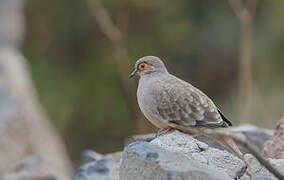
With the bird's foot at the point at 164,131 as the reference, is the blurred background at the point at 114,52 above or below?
above

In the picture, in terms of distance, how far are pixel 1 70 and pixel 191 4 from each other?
22.1ft

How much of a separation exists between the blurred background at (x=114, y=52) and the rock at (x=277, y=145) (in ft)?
28.3

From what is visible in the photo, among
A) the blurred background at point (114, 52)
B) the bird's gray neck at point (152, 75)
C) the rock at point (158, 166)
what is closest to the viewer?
the rock at point (158, 166)

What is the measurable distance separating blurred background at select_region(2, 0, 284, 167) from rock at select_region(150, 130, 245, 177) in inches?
367

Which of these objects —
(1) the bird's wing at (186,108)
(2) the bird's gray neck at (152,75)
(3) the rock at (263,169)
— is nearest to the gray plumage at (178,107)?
(1) the bird's wing at (186,108)

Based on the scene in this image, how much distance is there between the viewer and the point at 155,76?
4727 millimetres

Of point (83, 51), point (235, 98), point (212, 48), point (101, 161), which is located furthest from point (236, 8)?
point (83, 51)

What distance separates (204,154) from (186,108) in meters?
0.44

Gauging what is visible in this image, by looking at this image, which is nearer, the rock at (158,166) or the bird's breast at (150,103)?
the rock at (158,166)

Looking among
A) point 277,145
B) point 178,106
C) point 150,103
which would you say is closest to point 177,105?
point 178,106

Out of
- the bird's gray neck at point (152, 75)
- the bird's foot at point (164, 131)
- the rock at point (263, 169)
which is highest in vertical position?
the bird's gray neck at point (152, 75)

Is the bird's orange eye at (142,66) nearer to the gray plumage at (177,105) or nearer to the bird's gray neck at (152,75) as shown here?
the bird's gray neck at (152,75)

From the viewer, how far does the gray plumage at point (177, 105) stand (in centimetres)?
425

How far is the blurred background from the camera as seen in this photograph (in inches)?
547
